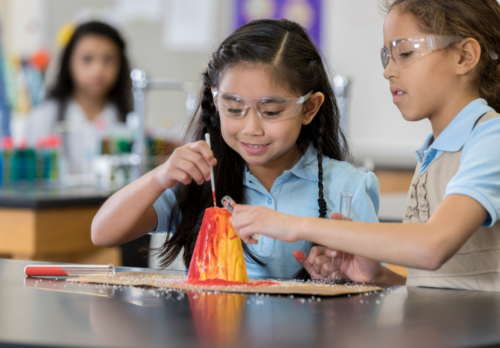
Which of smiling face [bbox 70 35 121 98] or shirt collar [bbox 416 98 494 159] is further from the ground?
smiling face [bbox 70 35 121 98]

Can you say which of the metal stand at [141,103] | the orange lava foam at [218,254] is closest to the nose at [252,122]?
the orange lava foam at [218,254]

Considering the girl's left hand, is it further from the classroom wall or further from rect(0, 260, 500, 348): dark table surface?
the classroom wall

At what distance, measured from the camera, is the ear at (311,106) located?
1.35 meters

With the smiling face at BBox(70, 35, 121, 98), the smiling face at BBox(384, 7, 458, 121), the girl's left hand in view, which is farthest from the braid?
the smiling face at BBox(70, 35, 121, 98)

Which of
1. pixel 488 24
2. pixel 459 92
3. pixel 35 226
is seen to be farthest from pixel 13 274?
pixel 35 226

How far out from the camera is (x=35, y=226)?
2.29 m

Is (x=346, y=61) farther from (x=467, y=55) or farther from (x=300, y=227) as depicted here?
(x=300, y=227)

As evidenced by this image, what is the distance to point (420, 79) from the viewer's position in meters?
1.14

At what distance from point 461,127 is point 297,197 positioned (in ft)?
1.40

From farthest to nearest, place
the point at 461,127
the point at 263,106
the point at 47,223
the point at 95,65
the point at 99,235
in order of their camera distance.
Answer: the point at 95,65
the point at 47,223
the point at 99,235
the point at 263,106
the point at 461,127

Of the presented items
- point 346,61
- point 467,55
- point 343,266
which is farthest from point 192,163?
point 346,61

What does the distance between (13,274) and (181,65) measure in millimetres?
3907

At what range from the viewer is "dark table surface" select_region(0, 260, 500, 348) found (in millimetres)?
650

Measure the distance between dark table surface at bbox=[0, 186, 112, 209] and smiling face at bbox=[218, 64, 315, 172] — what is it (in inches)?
49.2
